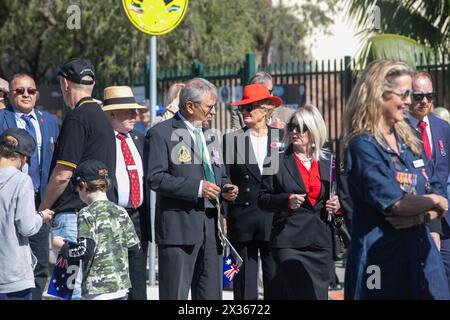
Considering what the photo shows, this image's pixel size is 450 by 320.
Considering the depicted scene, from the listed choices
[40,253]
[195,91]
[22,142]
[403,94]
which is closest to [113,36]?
[40,253]

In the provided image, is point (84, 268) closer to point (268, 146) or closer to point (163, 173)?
point (163, 173)

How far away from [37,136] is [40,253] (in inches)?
40.8

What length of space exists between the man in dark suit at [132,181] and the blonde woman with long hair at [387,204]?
8.80ft

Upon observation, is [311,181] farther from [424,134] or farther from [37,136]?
[37,136]

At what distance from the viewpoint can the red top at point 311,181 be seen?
7.41 m

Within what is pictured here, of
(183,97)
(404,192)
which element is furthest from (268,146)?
(404,192)

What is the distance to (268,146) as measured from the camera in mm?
7910

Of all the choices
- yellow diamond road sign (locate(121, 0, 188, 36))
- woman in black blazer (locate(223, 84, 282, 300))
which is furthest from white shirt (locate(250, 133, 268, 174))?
yellow diamond road sign (locate(121, 0, 188, 36))

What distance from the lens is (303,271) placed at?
24.0ft

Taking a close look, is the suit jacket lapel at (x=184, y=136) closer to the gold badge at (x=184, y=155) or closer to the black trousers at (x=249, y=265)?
the gold badge at (x=184, y=155)

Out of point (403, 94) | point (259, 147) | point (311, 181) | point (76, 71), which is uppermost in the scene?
point (76, 71)

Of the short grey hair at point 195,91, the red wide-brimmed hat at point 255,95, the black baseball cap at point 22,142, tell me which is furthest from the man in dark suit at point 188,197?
the black baseball cap at point 22,142

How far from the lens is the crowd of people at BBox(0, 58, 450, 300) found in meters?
5.16
